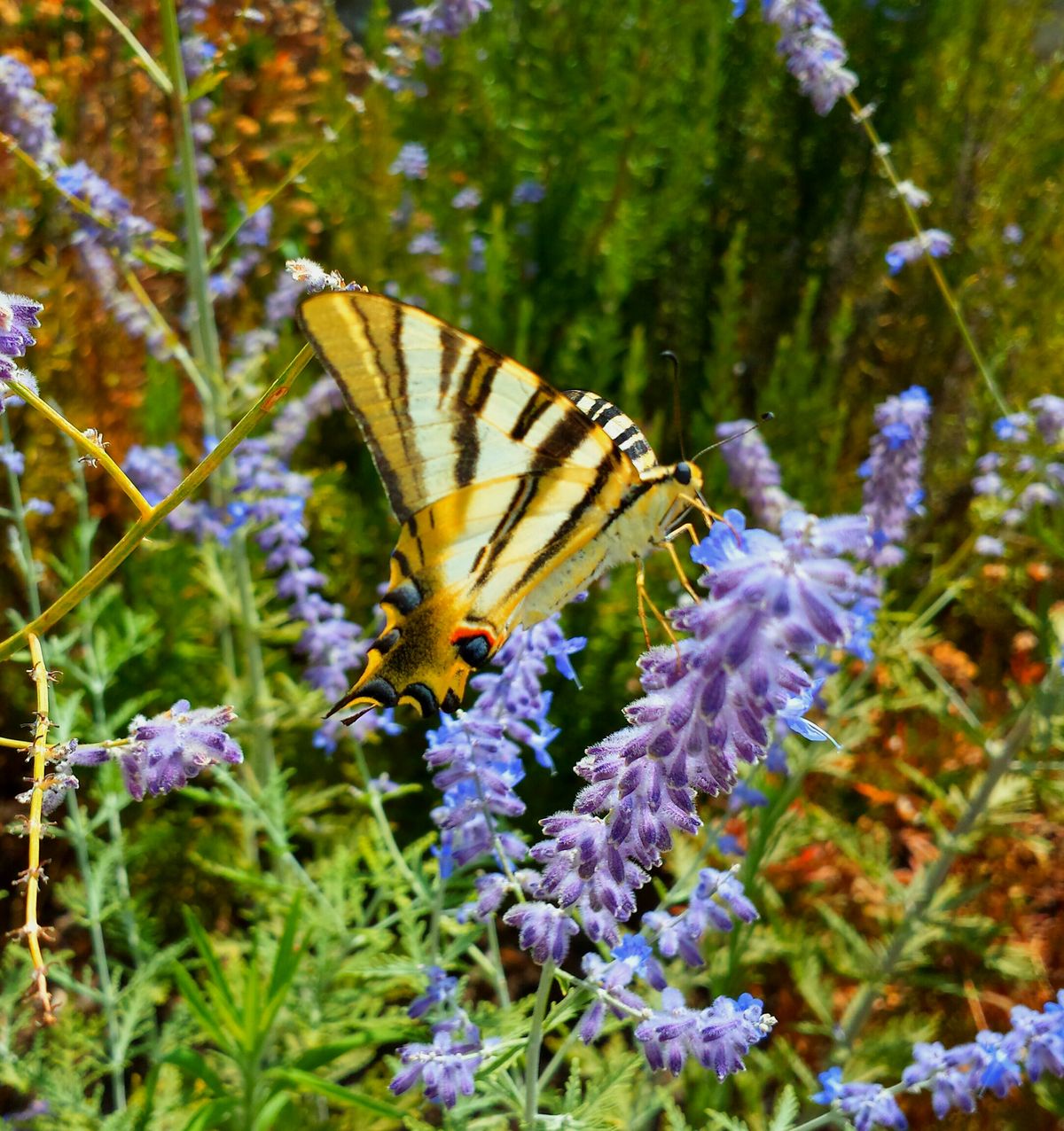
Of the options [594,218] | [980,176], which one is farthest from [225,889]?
[980,176]

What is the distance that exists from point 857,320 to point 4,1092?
14.8 feet

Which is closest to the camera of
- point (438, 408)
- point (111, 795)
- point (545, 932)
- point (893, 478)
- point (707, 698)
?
point (707, 698)

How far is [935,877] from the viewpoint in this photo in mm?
2594

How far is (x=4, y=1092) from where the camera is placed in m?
2.81

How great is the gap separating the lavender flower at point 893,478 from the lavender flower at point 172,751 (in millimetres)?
1772

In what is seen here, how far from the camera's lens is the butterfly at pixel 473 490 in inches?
50.3

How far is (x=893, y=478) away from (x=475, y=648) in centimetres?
142

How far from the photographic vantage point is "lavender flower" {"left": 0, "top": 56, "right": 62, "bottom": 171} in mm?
2484

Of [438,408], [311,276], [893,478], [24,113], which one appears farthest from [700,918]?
[24,113]

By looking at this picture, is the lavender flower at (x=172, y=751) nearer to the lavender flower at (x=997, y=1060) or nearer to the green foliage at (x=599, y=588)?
the green foliage at (x=599, y=588)

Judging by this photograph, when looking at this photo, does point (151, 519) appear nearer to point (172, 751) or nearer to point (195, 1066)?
point (172, 751)

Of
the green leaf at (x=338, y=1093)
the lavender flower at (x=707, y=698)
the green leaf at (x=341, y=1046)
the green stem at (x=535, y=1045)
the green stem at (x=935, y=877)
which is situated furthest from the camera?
the green stem at (x=935, y=877)

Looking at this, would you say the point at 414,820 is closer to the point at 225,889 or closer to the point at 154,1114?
the point at 225,889

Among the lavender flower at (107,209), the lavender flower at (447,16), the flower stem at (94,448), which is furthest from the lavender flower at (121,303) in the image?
the flower stem at (94,448)
